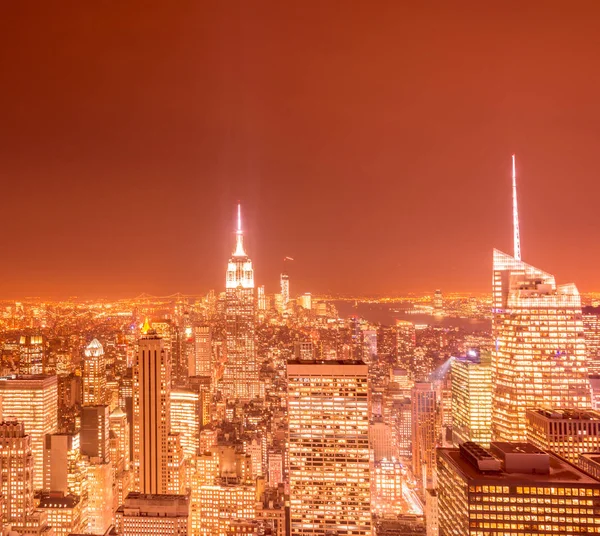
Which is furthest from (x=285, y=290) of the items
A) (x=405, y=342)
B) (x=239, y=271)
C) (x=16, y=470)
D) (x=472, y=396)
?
(x=16, y=470)

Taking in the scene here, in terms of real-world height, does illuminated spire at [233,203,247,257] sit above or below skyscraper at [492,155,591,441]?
above

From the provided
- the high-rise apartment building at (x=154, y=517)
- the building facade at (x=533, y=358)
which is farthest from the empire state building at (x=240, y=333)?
the building facade at (x=533, y=358)

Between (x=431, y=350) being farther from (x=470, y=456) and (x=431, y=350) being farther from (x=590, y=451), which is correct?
(x=470, y=456)

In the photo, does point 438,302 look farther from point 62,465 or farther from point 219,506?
point 62,465

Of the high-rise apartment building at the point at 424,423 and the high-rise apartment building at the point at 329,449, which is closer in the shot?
the high-rise apartment building at the point at 329,449

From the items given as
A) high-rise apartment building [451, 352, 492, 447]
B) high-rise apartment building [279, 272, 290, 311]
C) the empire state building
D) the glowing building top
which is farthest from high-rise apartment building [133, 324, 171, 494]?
high-rise apartment building [451, 352, 492, 447]

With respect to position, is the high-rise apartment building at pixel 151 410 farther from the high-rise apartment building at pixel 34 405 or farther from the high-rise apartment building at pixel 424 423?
the high-rise apartment building at pixel 424 423

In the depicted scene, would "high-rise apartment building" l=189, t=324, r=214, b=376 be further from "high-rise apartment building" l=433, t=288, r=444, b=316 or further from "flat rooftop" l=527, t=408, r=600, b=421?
"flat rooftop" l=527, t=408, r=600, b=421
